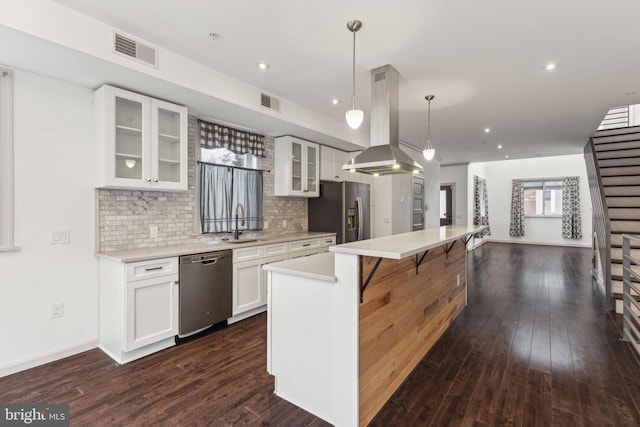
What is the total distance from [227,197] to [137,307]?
1.71 metres

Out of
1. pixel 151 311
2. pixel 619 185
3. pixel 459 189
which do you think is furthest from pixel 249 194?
pixel 459 189

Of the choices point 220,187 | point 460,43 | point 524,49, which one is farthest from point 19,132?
point 524,49

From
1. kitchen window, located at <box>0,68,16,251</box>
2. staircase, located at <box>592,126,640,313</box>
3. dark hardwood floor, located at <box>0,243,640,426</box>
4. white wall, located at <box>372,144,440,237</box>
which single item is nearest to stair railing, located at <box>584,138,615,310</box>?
staircase, located at <box>592,126,640,313</box>

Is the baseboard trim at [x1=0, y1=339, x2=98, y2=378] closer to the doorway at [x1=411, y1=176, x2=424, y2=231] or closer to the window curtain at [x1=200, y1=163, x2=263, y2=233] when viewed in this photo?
the window curtain at [x1=200, y1=163, x2=263, y2=233]

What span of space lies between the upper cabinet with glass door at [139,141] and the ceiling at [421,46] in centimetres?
63

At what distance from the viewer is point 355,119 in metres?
2.40

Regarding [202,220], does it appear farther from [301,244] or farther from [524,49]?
[524,49]

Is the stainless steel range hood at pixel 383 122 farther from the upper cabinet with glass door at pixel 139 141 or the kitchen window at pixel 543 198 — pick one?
the kitchen window at pixel 543 198

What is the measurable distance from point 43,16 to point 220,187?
2.17 meters

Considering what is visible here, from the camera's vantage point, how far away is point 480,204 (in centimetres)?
997

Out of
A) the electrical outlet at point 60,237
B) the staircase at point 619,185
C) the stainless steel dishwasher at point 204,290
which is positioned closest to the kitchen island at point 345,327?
the stainless steel dishwasher at point 204,290

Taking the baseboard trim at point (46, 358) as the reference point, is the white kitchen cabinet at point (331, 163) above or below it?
above

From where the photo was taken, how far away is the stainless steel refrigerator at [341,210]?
15.5 feet

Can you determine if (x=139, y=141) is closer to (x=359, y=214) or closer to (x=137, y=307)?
(x=137, y=307)
